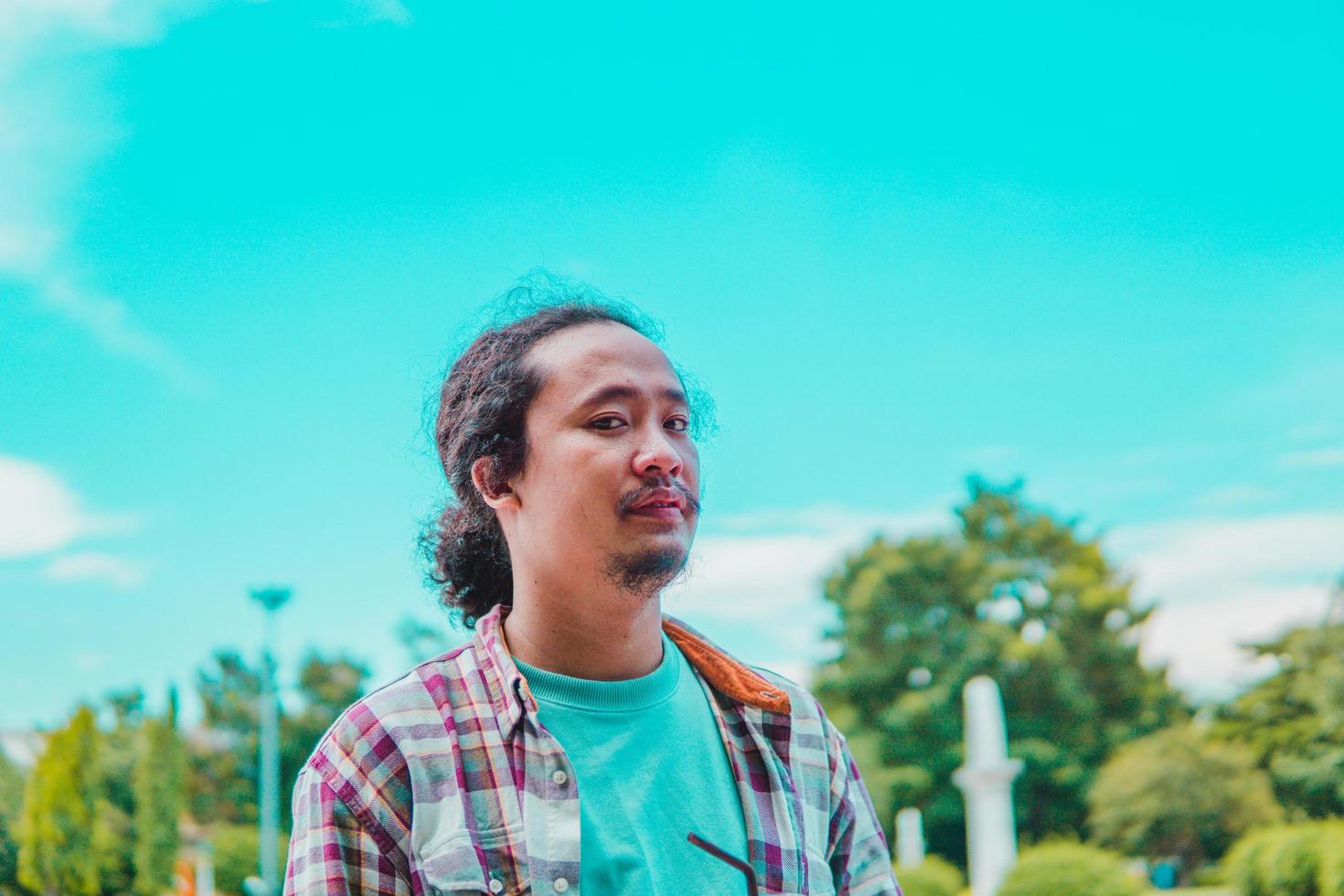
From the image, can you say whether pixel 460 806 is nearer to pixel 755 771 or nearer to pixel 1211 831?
pixel 755 771

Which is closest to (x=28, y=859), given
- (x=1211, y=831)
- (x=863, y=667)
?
(x=863, y=667)

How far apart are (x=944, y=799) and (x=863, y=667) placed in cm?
396

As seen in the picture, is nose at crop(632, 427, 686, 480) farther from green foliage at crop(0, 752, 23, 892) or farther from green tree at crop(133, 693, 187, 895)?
green foliage at crop(0, 752, 23, 892)

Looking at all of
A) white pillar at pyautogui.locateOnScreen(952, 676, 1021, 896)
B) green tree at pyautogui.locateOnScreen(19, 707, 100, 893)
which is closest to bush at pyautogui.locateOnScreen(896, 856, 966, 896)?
white pillar at pyautogui.locateOnScreen(952, 676, 1021, 896)

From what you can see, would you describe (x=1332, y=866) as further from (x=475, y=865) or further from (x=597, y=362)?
(x=475, y=865)

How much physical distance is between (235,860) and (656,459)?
97.7 ft

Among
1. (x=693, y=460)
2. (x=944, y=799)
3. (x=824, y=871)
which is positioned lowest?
(x=824, y=871)

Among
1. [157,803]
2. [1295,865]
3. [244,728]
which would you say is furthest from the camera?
[244,728]

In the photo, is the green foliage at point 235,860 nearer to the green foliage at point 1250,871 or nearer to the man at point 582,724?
the green foliage at point 1250,871

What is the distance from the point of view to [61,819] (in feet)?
78.3

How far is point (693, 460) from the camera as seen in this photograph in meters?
1.78

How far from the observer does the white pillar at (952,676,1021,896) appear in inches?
683

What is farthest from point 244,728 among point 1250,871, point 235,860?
point 1250,871

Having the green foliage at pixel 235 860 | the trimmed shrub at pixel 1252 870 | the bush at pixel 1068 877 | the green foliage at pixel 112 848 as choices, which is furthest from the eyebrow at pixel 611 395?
the green foliage at pixel 235 860
